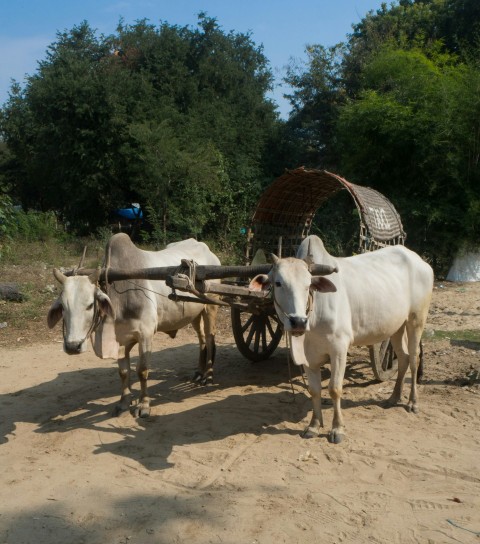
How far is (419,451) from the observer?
443 centimetres

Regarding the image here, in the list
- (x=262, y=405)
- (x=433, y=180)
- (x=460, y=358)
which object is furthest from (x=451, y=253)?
(x=262, y=405)

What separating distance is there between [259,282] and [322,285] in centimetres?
47

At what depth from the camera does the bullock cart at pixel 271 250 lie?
4.90 m

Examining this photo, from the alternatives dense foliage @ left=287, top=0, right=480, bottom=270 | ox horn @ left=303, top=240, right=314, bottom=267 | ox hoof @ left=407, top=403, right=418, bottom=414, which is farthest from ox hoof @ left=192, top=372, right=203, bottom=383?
dense foliage @ left=287, top=0, right=480, bottom=270

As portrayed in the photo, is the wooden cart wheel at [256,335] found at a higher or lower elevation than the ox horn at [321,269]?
lower

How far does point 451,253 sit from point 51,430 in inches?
412

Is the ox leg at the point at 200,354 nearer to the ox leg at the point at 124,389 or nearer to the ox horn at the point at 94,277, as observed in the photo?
the ox leg at the point at 124,389

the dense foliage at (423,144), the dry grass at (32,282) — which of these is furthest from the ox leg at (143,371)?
the dense foliage at (423,144)

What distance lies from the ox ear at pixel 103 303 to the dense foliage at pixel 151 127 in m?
10.7

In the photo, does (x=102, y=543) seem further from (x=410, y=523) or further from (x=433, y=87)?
(x=433, y=87)

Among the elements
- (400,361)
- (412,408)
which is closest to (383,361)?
(400,361)

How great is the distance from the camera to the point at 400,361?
5609mm

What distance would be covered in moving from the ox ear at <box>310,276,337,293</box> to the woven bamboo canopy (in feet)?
5.78

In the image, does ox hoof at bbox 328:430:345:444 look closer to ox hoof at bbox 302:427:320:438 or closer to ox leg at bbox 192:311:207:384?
ox hoof at bbox 302:427:320:438
